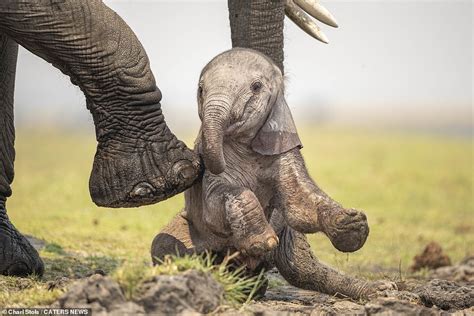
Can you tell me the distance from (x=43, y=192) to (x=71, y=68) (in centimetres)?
1043

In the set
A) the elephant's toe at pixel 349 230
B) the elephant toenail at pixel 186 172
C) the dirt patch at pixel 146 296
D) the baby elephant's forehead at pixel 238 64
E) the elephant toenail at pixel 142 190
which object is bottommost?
the dirt patch at pixel 146 296

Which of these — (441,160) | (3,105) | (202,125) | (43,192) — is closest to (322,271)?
(202,125)

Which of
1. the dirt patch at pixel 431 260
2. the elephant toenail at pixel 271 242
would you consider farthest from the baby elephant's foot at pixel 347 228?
the dirt patch at pixel 431 260

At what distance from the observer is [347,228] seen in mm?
7055

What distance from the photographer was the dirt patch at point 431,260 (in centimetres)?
1091

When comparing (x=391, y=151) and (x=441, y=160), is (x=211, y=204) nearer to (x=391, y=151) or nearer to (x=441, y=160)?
(x=441, y=160)

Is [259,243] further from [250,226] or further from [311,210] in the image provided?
[311,210]

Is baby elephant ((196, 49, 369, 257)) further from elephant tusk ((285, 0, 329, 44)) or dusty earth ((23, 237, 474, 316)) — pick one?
elephant tusk ((285, 0, 329, 44))

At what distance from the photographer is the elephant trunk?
23.1ft

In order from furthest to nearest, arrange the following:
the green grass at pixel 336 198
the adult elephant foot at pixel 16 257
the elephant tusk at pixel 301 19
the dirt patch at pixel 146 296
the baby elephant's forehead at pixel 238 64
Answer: the green grass at pixel 336 198 < the elephant tusk at pixel 301 19 < the adult elephant foot at pixel 16 257 < the baby elephant's forehead at pixel 238 64 < the dirt patch at pixel 146 296

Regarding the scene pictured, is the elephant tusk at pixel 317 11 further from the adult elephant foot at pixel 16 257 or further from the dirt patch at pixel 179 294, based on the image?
the dirt patch at pixel 179 294

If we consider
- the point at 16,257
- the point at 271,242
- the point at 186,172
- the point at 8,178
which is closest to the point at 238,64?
the point at 186,172

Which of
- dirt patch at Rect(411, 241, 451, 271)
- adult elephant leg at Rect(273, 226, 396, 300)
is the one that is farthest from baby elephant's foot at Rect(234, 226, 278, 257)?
dirt patch at Rect(411, 241, 451, 271)

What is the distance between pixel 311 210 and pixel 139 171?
1.14 meters
